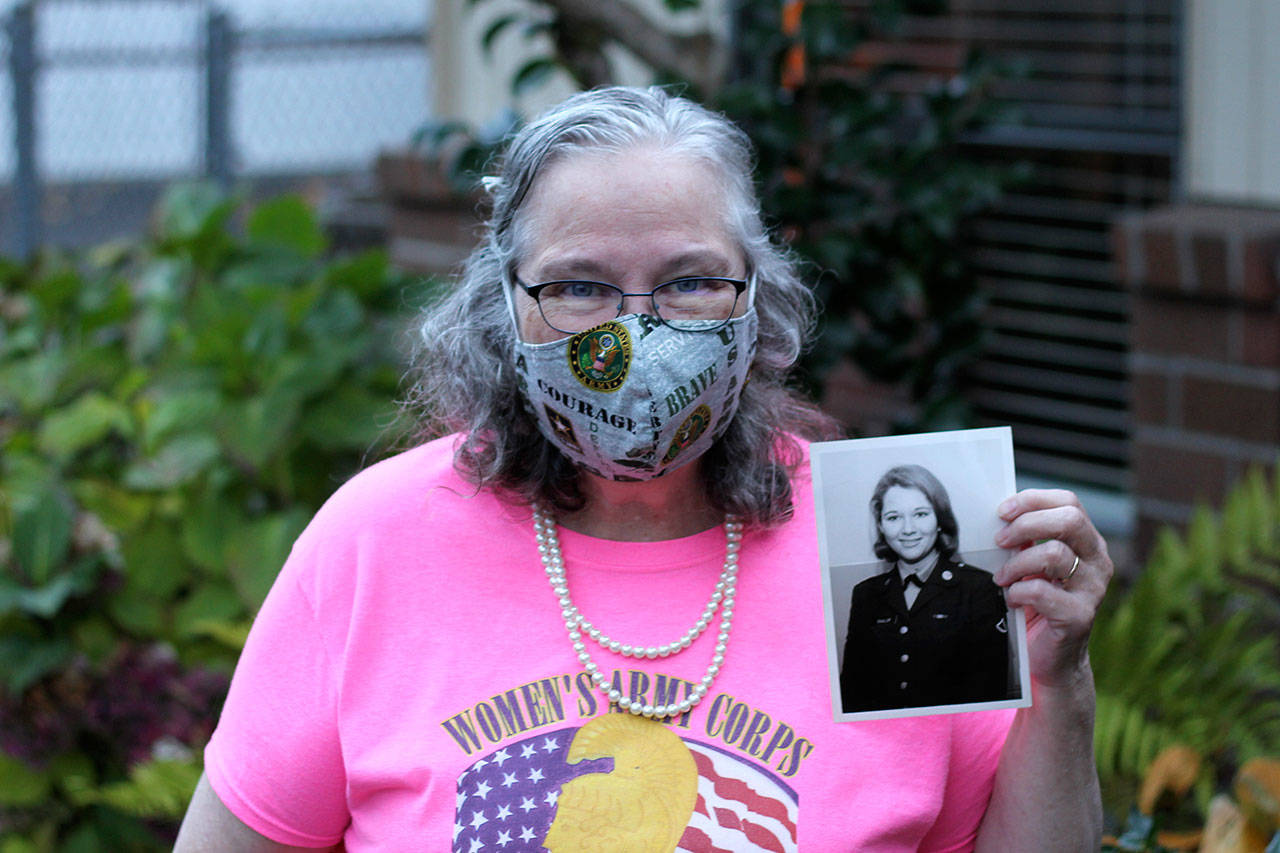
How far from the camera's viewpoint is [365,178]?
26.3ft

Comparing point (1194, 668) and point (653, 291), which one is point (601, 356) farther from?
point (1194, 668)

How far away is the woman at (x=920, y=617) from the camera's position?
5.19ft

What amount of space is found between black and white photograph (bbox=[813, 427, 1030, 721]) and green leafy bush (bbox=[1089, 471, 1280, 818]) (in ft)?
4.55

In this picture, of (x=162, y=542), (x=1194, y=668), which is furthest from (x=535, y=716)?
(x=162, y=542)

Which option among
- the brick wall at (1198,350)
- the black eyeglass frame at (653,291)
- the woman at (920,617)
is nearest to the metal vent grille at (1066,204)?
the brick wall at (1198,350)

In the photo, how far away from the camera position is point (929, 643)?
1598 mm

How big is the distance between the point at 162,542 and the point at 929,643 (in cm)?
259

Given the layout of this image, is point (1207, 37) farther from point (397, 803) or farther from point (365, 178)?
point (365, 178)

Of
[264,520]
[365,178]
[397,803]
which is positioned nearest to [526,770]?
[397,803]

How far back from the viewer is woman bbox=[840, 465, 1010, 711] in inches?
62.2

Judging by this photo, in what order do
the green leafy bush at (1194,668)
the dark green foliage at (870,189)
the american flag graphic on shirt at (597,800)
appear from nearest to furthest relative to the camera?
the american flag graphic on shirt at (597,800)
the green leafy bush at (1194,668)
the dark green foliage at (870,189)

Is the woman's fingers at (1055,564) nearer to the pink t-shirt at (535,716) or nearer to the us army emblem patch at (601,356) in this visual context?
the pink t-shirt at (535,716)

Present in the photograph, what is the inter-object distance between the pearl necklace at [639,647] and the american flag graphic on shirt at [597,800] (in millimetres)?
63

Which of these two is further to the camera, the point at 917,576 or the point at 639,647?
the point at 639,647
